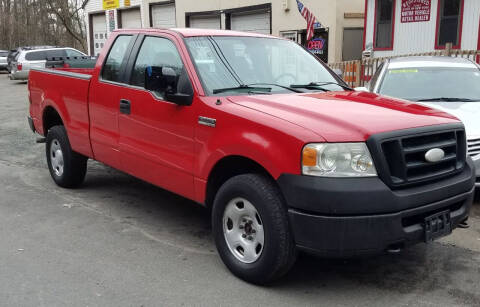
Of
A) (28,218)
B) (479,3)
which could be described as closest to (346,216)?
(28,218)

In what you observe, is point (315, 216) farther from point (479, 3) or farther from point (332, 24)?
point (332, 24)

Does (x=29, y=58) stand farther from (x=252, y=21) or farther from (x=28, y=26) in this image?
(x=28, y=26)

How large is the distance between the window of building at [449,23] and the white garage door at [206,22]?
404 inches

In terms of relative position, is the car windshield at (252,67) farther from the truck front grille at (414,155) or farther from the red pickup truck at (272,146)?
the truck front grille at (414,155)

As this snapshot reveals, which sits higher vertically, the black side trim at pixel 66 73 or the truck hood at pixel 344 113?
the black side trim at pixel 66 73

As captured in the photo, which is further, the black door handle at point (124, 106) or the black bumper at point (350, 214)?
the black door handle at point (124, 106)

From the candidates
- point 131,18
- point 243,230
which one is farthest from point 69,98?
point 131,18

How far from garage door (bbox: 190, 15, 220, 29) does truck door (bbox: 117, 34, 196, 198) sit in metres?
18.7

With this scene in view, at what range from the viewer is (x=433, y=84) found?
682 cm

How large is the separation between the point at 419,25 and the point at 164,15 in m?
14.2

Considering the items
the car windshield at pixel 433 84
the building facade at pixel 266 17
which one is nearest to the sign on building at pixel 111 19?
the building facade at pixel 266 17

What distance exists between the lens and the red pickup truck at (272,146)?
3188 mm

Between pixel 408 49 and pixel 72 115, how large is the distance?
532 inches

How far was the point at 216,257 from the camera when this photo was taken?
4.25 meters
